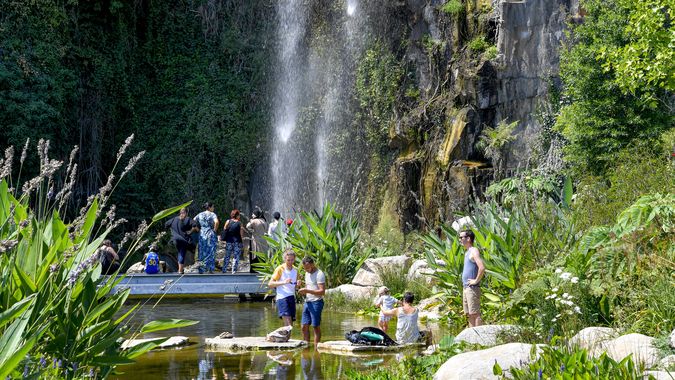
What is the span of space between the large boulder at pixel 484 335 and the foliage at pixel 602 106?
29.2 feet

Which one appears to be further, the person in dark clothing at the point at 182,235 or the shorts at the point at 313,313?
the person in dark clothing at the point at 182,235

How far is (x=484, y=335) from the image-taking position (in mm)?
8844

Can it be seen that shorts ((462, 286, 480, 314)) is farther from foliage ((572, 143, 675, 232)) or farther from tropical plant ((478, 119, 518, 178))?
tropical plant ((478, 119, 518, 178))

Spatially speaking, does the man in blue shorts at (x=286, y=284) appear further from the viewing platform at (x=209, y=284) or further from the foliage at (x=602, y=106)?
the foliage at (x=602, y=106)

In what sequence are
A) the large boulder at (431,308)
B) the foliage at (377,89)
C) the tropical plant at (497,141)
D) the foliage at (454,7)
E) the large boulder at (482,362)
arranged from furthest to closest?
the foliage at (377,89), the foliage at (454,7), the tropical plant at (497,141), the large boulder at (431,308), the large boulder at (482,362)

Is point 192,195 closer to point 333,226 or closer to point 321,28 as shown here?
point 321,28

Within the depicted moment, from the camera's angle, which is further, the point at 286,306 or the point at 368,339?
the point at 286,306

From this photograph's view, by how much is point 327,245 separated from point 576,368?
10170mm

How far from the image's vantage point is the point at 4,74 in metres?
23.9

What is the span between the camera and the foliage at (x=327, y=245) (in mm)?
15523

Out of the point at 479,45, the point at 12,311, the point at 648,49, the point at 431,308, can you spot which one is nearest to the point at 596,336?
the point at 431,308

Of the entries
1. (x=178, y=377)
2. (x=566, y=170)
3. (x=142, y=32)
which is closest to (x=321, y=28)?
(x=142, y=32)

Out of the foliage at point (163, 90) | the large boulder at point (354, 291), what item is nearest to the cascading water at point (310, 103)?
the foliage at point (163, 90)

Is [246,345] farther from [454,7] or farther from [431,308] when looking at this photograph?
[454,7]
